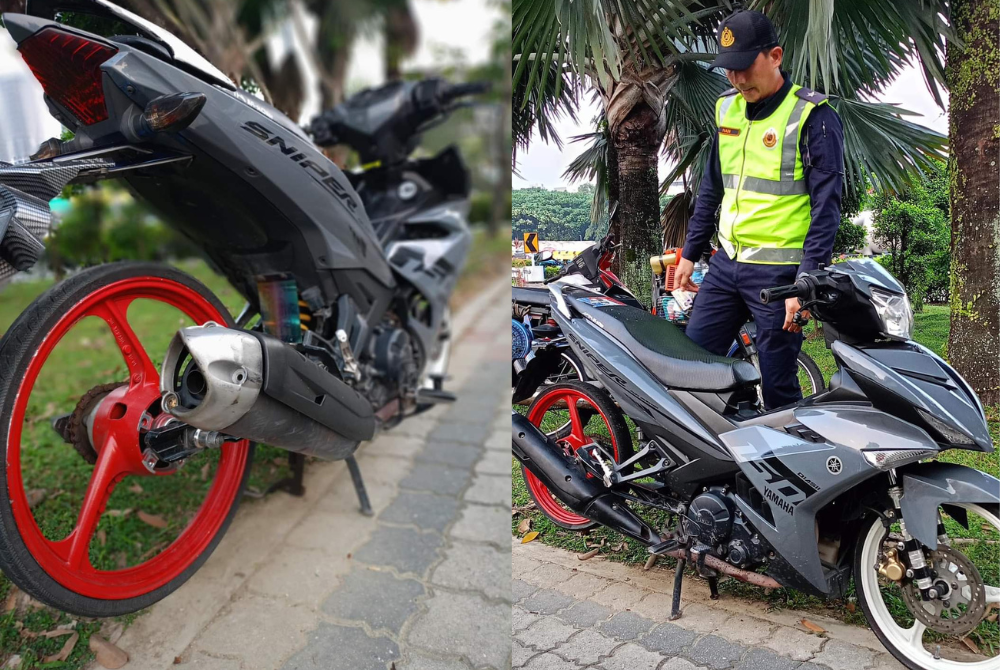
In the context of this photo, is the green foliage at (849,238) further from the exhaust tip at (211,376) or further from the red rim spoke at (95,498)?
the red rim spoke at (95,498)

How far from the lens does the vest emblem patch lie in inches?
67.0

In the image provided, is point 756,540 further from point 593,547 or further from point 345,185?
point 345,185

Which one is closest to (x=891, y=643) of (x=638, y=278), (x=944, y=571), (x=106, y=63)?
(x=944, y=571)

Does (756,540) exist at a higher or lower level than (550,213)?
lower

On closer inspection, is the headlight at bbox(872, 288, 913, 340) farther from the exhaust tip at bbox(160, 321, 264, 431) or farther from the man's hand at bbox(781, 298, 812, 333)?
the exhaust tip at bbox(160, 321, 264, 431)

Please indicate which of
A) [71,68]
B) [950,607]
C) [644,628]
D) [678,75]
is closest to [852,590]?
[950,607]

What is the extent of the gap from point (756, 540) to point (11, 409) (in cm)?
175

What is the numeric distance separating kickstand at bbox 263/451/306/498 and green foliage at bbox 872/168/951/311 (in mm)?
2117

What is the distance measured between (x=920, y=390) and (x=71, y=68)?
2.11 metres

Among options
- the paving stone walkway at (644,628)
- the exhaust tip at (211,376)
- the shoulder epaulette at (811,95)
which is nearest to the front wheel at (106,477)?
the exhaust tip at (211,376)

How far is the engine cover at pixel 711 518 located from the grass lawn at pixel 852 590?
0.22 metres

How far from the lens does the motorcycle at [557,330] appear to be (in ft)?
6.49

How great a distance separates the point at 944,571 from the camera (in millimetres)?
1553

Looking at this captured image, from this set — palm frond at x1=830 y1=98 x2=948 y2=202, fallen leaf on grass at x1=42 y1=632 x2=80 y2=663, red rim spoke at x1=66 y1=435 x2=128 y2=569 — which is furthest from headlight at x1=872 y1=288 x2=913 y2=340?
fallen leaf on grass at x1=42 y1=632 x2=80 y2=663
